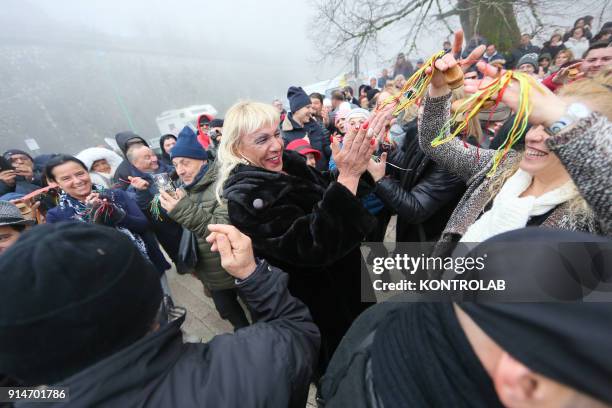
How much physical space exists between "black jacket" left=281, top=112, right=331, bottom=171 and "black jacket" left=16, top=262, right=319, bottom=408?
349 cm

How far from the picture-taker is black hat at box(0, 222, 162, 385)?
64 centimetres

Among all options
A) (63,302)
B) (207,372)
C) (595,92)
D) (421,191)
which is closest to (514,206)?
(595,92)

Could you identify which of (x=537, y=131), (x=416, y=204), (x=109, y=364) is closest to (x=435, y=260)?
(x=416, y=204)

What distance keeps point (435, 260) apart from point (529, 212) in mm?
626

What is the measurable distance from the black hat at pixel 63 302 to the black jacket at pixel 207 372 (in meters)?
0.06

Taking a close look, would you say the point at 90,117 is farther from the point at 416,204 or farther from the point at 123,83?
the point at 416,204

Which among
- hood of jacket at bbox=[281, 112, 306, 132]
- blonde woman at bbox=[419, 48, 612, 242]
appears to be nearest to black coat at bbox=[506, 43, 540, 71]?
hood of jacket at bbox=[281, 112, 306, 132]

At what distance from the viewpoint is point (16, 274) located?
650 mm

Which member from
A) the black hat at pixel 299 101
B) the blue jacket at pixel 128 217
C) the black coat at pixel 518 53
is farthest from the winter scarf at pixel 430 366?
the black coat at pixel 518 53

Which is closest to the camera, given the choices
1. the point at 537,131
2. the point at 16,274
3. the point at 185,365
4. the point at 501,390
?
the point at 501,390

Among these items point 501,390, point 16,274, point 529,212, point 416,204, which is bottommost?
point 416,204

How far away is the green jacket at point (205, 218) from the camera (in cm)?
211

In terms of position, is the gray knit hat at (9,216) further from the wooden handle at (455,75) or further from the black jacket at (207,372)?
the wooden handle at (455,75)

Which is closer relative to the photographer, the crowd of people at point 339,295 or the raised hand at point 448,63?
the crowd of people at point 339,295
